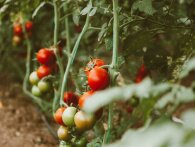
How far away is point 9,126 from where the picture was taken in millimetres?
2246

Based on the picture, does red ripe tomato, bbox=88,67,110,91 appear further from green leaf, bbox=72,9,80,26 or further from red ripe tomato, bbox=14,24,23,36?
red ripe tomato, bbox=14,24,23,36

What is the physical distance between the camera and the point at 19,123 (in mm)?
2305

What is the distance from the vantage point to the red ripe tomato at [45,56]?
1661 mm

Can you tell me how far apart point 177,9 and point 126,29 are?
295 mm

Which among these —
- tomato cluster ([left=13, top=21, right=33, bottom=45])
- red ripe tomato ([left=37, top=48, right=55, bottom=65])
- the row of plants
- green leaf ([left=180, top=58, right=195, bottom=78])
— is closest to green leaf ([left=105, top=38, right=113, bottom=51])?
the row of plants

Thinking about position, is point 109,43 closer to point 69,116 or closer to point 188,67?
point 69,116

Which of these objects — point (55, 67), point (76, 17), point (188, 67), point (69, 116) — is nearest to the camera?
point (188, 67)

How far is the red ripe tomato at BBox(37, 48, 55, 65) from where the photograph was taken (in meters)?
1.66

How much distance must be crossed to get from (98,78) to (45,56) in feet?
1.88

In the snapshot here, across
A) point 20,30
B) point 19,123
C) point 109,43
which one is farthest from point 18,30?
point 109,43

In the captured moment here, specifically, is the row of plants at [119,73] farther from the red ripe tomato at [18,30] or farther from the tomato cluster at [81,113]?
the red ripe tomato at [18,30]

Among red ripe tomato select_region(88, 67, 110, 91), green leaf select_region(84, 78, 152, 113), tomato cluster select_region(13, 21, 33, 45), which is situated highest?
green leaf select_region(84, 78, 152, 113)

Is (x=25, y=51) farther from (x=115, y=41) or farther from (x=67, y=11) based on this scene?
(x=115, y=41)

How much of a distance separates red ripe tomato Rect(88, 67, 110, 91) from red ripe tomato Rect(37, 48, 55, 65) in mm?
515
